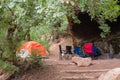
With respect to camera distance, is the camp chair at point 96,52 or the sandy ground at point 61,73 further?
the camp chair at point 96,52

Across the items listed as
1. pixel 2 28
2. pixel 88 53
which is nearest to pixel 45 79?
pixel 2 28

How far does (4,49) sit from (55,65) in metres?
2.74

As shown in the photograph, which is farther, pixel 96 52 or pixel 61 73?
pixel 96 52

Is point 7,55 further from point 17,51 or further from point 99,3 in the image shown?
point 99,3

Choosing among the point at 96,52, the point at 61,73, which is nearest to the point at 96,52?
the point at 96,52

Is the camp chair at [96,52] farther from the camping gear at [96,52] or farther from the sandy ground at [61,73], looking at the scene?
the sandy ground at [61,73]

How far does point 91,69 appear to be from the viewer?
11.0m

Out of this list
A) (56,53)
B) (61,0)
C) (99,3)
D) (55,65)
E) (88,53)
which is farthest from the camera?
(56,53)

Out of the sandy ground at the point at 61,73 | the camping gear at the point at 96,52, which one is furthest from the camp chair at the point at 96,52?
the sandy ground at the point at 61,73

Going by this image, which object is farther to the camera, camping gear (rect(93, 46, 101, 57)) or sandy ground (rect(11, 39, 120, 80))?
camping gear (rect(93, 46, 101, 57))

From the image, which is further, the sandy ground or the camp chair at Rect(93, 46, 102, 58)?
the camp chair at Rect(93, 46, 102, 58)

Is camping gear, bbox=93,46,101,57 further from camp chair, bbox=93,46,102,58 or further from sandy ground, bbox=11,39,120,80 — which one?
sandy ground, bbox=11,39,120,80

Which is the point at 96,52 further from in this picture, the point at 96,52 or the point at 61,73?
the point at 61,73

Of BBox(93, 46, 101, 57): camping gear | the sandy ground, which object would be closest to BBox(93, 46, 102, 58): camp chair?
BBox(93, 46, 101, 57): camping gear
